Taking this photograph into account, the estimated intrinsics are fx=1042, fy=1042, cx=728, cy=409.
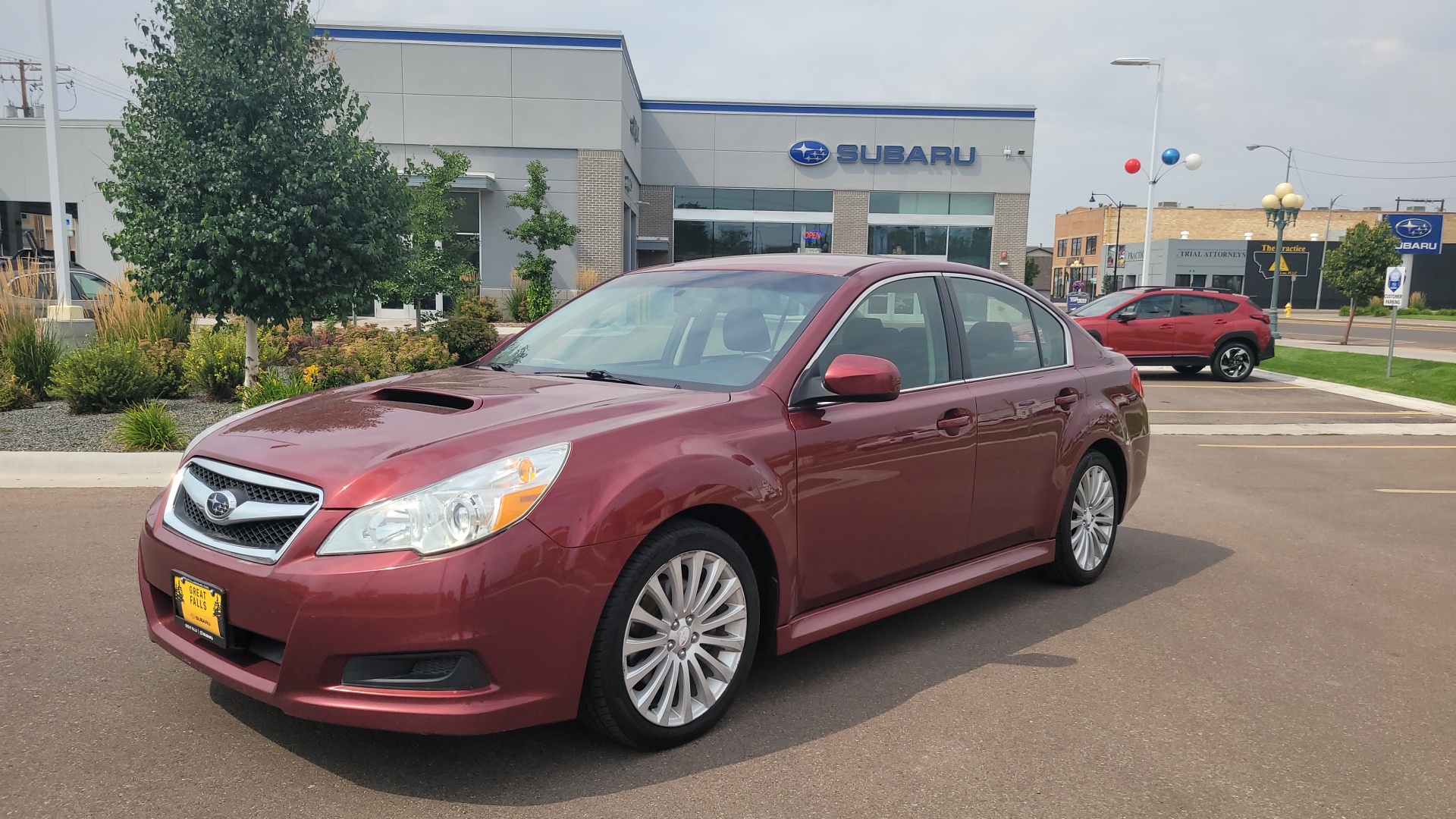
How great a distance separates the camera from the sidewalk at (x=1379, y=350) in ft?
81.4

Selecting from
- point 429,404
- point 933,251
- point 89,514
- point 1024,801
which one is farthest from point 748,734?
point 933,251

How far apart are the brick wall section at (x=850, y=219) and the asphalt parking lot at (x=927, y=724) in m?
38.5

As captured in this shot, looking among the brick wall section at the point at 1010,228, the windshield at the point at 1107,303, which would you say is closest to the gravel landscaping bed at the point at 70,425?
the windshield at the point at 1107,303

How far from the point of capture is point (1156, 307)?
18.6 m

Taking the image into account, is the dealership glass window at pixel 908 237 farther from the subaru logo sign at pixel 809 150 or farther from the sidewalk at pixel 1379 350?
the sidewalk at pixel 1379 350

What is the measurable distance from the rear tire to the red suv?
0.5 inches

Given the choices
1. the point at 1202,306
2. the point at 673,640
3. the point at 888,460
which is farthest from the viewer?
the point at 1202,306

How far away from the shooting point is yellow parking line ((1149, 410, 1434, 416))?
1422cm

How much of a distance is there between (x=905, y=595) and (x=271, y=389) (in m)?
7.14

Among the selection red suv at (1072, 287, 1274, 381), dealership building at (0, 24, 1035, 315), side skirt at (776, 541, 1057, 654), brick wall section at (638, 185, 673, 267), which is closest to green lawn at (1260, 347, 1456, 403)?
red suv at (1072, 287, 1274, 381)

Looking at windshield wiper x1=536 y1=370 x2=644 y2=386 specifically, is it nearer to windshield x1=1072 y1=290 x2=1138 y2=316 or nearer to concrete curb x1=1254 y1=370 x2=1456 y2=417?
concrete curb x1=1254 y1=370 x2=1456 y2=417

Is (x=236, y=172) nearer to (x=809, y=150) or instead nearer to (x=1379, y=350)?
(x=1379, y=350)

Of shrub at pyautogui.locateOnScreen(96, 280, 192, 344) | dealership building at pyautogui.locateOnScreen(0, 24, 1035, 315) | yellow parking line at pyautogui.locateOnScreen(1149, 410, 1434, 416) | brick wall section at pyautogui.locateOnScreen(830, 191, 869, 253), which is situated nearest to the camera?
shrub at pyautogui.locateOnScreen(96, 280, 192, 344)

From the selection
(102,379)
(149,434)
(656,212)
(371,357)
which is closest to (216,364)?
(102,379)
